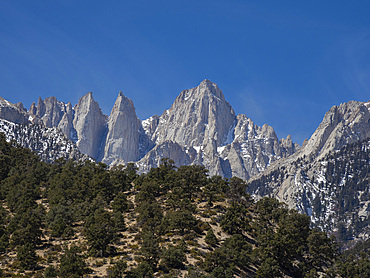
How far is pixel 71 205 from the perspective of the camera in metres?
124

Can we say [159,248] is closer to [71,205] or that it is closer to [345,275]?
[71,205]

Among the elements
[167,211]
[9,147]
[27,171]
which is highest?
[9,147]

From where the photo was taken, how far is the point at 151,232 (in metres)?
99.1

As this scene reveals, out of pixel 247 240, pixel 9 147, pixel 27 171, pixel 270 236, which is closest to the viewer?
pixel 270 236

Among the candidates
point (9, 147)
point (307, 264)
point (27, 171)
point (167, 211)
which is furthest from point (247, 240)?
point (9, 147)

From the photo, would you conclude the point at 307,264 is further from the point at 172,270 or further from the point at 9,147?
the point at 9,147

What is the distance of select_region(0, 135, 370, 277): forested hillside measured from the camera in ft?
290

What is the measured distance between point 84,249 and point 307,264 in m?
63.8

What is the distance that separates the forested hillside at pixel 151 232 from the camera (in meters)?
88.2

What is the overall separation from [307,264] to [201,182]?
160 ft

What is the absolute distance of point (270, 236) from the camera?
105m

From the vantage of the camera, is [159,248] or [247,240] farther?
[247,240]

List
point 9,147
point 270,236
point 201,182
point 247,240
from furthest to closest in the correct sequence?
point 9,147 → point 201,182 → point 247,240 → point 270,236

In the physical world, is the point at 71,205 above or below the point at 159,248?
above
